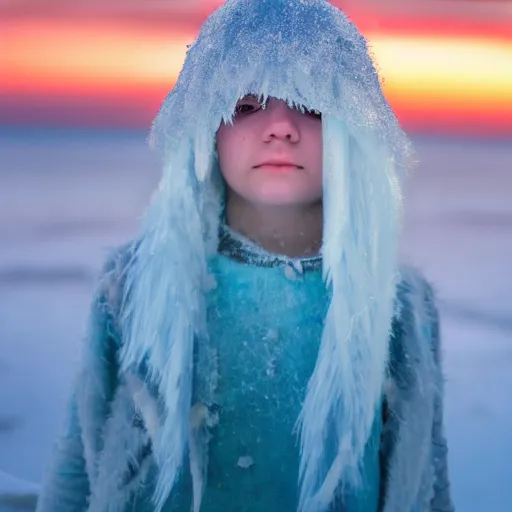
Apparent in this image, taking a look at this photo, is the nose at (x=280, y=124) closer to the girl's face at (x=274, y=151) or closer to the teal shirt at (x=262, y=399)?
the girl's face at (x=274, y=151)

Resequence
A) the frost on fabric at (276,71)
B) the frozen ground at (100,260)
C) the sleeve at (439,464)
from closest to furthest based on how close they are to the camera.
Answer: the frost on fabric at (276,71) < the sleeve at (439,464) < the frozen ground at (100,260)

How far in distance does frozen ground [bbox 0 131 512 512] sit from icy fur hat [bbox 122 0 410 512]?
1.63 feet

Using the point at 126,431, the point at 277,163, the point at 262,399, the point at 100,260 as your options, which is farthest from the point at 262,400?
the point at 100,260

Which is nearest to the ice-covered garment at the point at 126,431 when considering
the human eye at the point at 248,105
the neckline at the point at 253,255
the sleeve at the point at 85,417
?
the sleeve at the point at 85,417

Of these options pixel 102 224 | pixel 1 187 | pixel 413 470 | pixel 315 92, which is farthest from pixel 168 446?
pixel 1 187

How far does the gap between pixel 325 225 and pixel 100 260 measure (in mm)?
576

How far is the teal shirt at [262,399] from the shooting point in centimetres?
85

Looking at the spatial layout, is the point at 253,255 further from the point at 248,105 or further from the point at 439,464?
the point at 439,464

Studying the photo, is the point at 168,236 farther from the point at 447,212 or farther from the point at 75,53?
the point at 447,212

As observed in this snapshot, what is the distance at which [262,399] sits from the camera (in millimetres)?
858

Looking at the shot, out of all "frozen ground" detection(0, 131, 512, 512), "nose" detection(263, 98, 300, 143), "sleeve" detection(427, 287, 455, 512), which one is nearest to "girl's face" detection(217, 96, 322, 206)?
"nose" detection(263, 98, 300, 143)

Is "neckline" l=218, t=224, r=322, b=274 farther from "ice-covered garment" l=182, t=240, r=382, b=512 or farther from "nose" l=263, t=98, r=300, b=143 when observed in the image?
"nose" l=263, t=98, r=300, b=143

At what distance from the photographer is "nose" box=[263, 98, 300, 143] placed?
831 mm

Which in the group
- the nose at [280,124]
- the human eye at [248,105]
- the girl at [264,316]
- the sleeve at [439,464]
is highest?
the human eye at [248,105]
